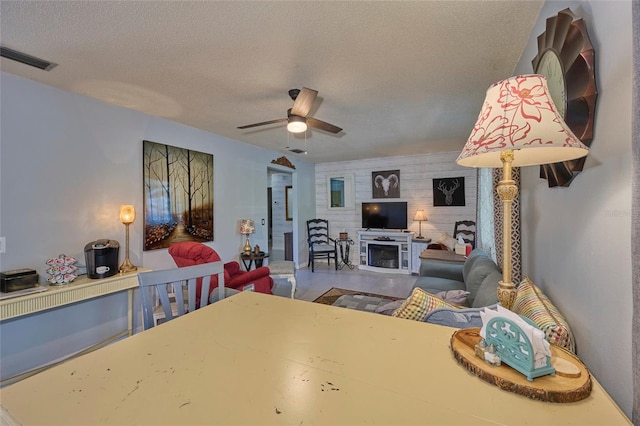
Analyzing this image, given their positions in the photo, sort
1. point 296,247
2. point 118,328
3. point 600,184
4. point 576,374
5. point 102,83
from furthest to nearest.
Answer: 1. point 296,247
2. point 118,328
3. point 102,83
4. point 600,184
5. point 576,374

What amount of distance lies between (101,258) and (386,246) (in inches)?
176

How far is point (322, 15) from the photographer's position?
1.50m

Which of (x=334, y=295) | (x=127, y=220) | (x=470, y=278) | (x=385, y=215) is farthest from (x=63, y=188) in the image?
(x=385, y=215)

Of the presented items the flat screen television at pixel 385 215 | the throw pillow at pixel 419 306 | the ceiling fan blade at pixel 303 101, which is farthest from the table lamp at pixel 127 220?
the flat screen television at pixel 385 215

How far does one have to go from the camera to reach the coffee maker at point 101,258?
7.85 ft

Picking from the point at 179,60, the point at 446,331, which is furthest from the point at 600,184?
the point at 179,60

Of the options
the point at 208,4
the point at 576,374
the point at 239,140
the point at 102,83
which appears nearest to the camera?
the point at 576,374

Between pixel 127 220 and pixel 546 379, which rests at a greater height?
Result: pixel 127 220

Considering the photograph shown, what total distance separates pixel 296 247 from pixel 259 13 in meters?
4.71

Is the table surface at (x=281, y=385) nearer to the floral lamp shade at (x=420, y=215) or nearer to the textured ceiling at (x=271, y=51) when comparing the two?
the textured ceiling at (x=271, y=51)

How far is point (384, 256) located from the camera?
546 cm

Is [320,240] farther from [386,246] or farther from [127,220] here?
[127,220]

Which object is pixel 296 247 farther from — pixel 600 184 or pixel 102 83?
pixel 600 184

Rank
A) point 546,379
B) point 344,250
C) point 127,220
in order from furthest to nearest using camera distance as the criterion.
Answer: point 344,250, point 127,220, point 546,379
